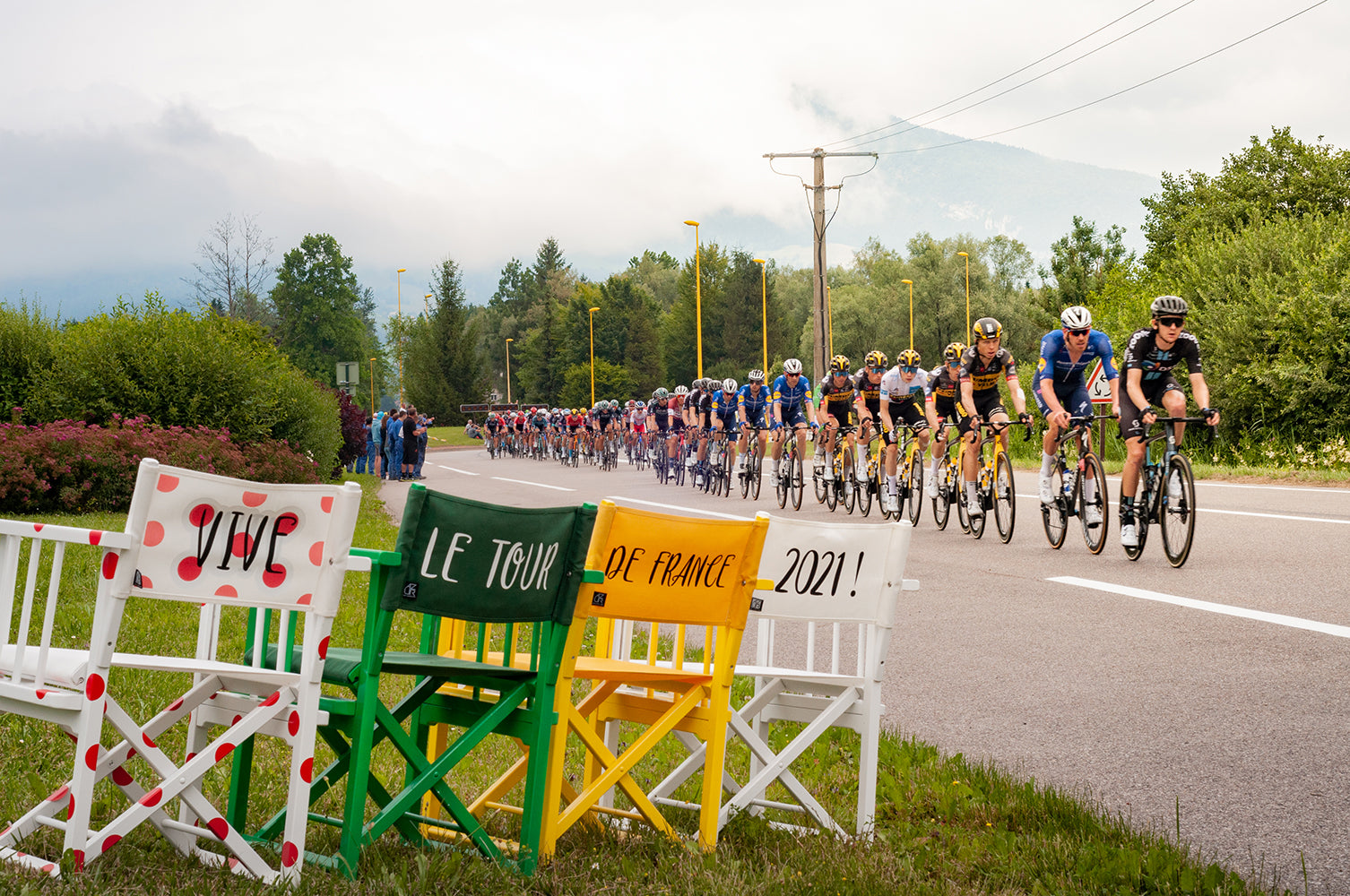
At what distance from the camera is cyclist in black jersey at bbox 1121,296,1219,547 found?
11.3 metres

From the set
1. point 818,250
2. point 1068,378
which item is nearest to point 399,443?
point 818,250

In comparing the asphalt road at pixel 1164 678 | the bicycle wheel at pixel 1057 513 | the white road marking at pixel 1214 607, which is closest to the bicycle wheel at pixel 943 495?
the asphalt road at pixel 1164 678

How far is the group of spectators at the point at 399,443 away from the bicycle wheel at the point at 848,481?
17575 millimetres

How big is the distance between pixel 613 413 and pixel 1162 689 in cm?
3698

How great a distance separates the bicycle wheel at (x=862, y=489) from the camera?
18422 millimetres

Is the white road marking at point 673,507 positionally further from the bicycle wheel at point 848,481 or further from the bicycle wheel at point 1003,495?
the bicycle wheel at point 1003,495

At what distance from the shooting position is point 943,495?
15914mm

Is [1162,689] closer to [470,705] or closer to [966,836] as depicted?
[966,836]

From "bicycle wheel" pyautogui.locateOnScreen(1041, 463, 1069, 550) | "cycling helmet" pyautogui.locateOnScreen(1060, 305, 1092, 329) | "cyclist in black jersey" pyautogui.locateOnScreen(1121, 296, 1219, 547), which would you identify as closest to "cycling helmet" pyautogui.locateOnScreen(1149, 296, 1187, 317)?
"cyclist in black jersey" pyautogui.locateOnScreen(1121, 296, 1219, 547)

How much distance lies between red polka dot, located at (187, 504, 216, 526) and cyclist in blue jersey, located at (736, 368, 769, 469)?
63.3ft

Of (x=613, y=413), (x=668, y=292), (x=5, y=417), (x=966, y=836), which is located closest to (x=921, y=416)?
(x=966, y=836)

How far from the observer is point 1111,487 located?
64.2 feet

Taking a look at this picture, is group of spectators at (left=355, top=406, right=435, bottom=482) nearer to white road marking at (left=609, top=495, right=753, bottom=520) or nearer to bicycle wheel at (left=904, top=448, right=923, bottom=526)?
white road marking at (left=609, top=495, right=753, bottom=520)

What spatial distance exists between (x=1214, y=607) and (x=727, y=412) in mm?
16393
